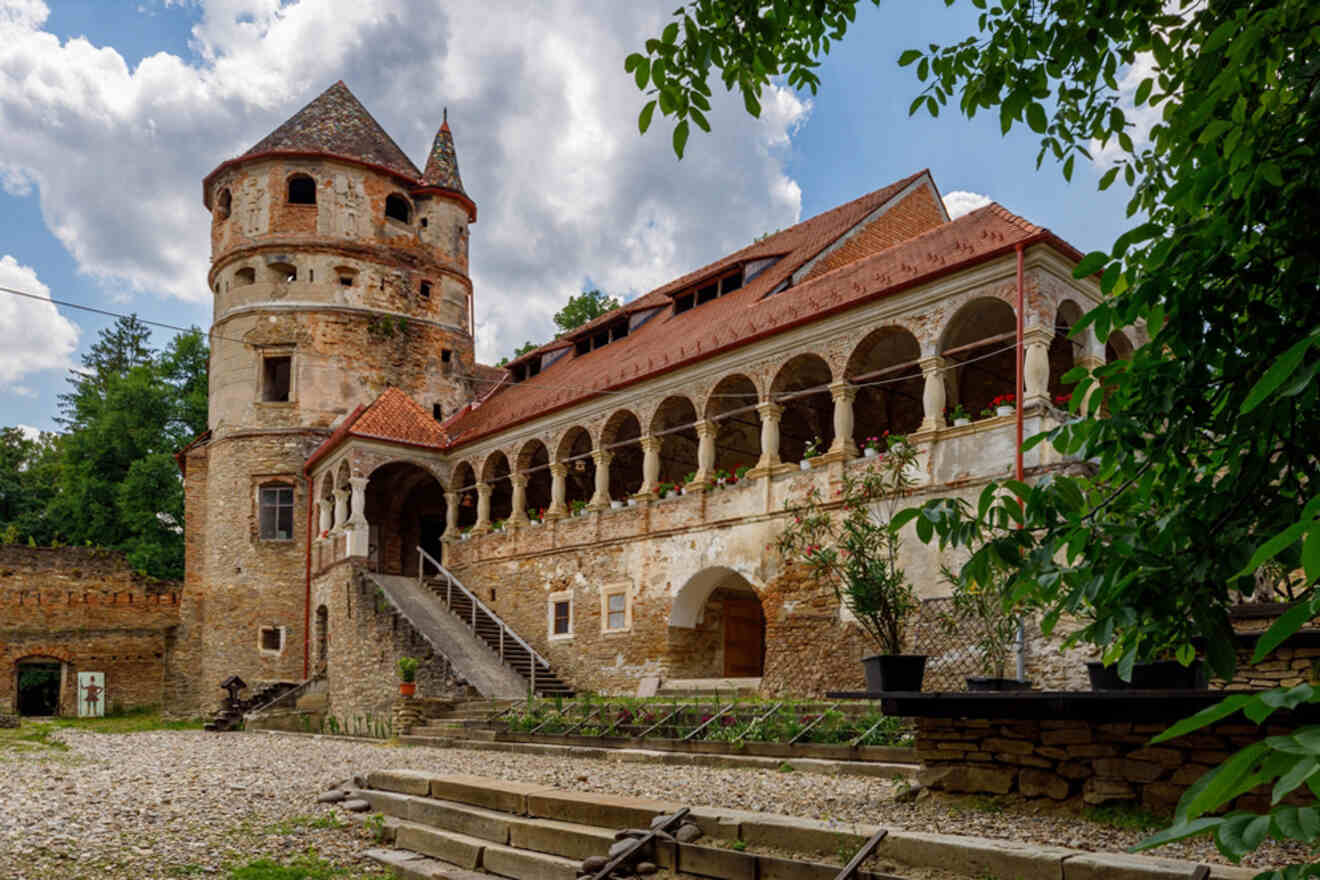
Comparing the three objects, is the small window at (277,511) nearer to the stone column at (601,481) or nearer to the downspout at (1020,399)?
the stone column at (601,481)


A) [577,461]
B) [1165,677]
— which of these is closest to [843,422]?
[577,461]

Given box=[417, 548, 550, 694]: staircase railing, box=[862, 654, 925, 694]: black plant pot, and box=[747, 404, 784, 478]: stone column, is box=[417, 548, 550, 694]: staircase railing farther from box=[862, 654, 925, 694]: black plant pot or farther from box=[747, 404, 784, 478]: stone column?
box=[862, 654, 925, 694]: black plant pot

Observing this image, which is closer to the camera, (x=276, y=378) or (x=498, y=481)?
(x=498, y=481)

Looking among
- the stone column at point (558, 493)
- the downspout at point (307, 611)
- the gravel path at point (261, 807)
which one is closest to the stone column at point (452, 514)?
the stone column at point (558, 493)

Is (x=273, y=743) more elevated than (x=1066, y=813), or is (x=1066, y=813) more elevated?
(x=1066, y=813)

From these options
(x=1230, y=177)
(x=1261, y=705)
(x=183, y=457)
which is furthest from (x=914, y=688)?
(x=183, y=457)

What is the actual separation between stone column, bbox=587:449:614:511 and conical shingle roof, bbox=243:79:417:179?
470 inches

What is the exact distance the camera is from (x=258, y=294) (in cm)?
2723

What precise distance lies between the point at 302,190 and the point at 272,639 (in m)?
11.8

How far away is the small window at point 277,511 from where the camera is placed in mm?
26859

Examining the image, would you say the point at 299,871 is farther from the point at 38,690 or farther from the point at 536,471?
the point at 38,690

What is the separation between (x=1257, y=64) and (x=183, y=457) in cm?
3035

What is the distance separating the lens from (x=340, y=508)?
24.5 m

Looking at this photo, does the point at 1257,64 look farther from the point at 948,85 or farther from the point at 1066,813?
the point at 1066,813
